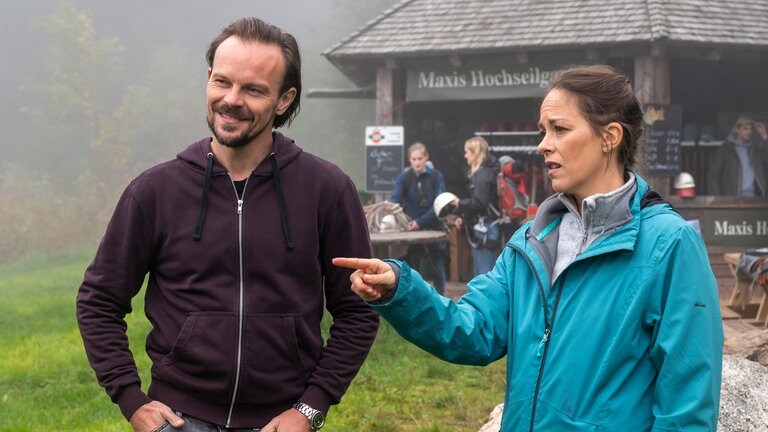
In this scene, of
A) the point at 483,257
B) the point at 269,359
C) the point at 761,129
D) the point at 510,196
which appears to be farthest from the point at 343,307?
the point at 761,129

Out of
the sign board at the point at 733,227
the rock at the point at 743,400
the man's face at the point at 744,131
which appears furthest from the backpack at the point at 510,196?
the rock at the point at 743,400

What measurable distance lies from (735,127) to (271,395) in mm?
11839

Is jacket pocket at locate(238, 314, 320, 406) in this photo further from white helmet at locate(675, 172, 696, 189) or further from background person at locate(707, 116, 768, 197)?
background person at locate(707, 116, 768, 197)

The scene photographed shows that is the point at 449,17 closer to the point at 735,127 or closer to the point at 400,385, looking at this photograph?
the point at 735,127

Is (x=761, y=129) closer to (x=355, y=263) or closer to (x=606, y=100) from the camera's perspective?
(x=606, y=100)

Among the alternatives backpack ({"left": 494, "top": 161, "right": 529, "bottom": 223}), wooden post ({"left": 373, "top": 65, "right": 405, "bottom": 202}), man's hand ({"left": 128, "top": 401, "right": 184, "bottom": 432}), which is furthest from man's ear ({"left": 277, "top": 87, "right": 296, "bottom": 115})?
wooden post ({"left": 373, "top": 65, "right": 405, "bottom": 202})

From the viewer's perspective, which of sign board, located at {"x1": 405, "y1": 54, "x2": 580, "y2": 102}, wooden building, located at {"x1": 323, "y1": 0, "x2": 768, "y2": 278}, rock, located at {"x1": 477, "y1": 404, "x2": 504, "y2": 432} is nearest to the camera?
rock, located at {"x1": 477, "y1": 404, "x2": 504, "y2": 432}

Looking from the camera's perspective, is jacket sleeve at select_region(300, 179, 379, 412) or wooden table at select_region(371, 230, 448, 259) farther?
wooden table at select_region(371, 230, 448, 259)

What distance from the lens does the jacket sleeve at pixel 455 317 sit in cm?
235

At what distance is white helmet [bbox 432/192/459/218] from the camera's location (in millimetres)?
10727

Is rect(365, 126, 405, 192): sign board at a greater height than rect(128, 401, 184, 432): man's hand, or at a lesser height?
greater

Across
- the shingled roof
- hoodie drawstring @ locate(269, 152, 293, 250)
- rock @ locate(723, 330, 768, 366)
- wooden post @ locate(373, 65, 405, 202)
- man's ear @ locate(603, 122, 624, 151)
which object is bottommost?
rock @ locate(723, 330, 768, 366)

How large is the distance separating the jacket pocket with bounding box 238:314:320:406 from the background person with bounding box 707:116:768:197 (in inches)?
446

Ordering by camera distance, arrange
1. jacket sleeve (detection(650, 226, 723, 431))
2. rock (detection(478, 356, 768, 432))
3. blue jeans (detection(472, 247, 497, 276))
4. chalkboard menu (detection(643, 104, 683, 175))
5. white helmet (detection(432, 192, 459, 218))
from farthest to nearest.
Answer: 1. chalkboard menu (detection(643, 104, 683, 175))
2. blue jeans (detection(472, 247, 497, 276))
3. white helmet (detection(432, 192, 459, 218))
4. rock (detection(478, 356, 768, 432))
5. jacket sleeve (detection(650, 226, 723, 431))
